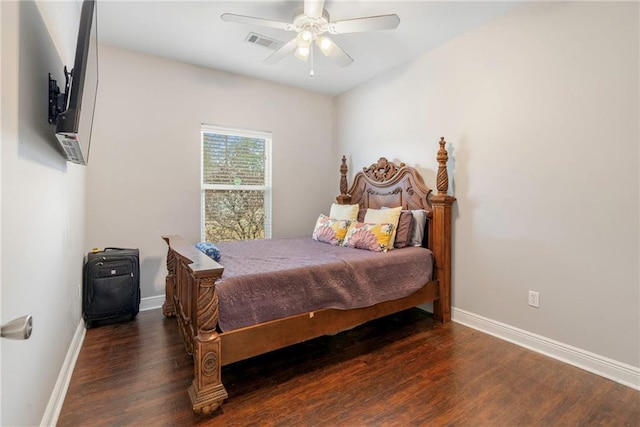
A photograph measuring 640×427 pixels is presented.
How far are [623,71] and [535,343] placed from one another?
77.9 inches

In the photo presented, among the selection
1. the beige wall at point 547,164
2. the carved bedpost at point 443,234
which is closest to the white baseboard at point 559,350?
the beige wall at point 547,164

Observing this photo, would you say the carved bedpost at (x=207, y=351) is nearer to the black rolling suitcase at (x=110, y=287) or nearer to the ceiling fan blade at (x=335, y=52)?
the black rolling suitcase at (x=110, y=287)

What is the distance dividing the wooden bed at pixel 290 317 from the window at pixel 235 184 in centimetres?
88

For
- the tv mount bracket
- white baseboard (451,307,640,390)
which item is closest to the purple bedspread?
white baseboard (451,307,640,390)

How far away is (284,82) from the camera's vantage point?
4.03m

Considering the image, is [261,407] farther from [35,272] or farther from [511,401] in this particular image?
[511,401]

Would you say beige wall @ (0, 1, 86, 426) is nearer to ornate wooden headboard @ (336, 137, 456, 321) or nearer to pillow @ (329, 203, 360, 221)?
pillow @ (329, 203, 360, 221)

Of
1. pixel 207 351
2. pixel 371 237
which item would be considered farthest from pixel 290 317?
pixel 371 237

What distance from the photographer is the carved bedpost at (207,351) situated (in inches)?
63.2

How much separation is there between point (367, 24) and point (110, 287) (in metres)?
3.03

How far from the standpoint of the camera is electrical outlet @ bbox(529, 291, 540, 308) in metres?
2.39

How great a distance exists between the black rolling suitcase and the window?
0.91m

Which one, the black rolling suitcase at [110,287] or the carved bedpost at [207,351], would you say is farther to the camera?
the black rolling suitcase at [110,287]

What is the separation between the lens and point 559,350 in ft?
7.38
